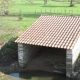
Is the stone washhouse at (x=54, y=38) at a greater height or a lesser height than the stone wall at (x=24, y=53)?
greater

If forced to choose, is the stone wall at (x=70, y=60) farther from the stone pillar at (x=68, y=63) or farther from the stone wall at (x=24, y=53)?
the stone wall at (x=24, y=53)

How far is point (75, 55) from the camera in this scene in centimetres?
1786

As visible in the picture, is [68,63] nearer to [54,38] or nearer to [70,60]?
[70,60]

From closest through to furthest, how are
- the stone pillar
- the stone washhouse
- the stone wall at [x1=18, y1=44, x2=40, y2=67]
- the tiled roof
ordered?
the stone pillar, the stone washhouse, the tiled roof, the stone wall at [x1=18, y1=44, x2=40, y2=67]

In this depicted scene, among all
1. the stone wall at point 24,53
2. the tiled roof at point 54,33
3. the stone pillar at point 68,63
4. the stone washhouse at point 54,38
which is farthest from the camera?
the stone wall at point 24,53

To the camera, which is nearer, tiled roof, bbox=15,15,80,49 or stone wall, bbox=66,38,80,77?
stone wall, bbox=66,38,80,77

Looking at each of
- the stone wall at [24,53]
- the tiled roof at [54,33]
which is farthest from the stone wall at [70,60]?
the stone wall at [24,53]

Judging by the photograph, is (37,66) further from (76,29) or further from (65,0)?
(65,0)

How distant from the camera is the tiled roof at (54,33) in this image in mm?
17516

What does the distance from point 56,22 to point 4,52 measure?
5285 millimetres

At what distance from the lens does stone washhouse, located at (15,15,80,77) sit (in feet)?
56.0

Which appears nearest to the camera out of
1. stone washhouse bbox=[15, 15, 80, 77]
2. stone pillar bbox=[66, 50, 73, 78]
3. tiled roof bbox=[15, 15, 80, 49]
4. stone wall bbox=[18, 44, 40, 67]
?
stone pillar bbox=[66, 50, 73, 78]

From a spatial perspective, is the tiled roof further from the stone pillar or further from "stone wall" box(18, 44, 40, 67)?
"stone wall" box(18, 44, 40, 67)

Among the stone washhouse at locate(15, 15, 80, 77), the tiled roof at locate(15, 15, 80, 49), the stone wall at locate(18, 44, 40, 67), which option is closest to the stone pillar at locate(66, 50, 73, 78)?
the stone washhouse at locate(15, 15, 80, 77)
